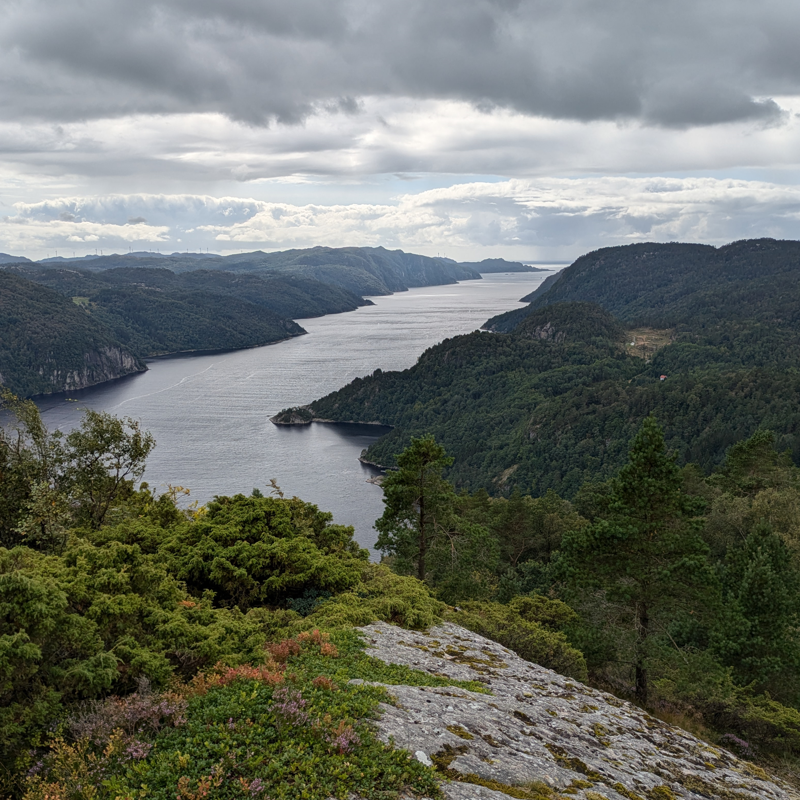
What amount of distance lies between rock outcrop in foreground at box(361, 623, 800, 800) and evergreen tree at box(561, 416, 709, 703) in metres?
5.83

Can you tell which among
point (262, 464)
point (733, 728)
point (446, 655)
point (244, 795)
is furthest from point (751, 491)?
point (262, 464)

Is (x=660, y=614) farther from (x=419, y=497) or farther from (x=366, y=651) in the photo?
(x=366, y=651)

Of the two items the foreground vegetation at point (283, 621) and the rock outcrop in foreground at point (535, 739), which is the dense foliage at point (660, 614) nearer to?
the foreground vegetation at point (283, 621)

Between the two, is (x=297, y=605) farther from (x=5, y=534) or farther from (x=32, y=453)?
(x=32, y=453)

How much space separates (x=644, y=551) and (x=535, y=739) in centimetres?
1304

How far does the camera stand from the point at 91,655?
41.9 ft

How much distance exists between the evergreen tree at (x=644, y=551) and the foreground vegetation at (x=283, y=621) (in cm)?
9

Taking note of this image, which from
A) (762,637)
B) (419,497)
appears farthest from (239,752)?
(762,637)

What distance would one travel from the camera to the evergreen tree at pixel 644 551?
23.5 metres

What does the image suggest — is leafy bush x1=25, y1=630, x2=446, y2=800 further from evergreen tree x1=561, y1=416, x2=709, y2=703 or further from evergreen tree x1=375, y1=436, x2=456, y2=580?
evergreen tree x1=375, y1=436, x2=456, y2=580

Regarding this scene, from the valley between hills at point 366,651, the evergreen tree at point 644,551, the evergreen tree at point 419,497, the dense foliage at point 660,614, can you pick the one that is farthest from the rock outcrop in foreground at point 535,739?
the evergreen tree at point 419,497

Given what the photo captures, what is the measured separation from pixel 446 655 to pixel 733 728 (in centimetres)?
1337

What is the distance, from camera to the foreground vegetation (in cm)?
1045

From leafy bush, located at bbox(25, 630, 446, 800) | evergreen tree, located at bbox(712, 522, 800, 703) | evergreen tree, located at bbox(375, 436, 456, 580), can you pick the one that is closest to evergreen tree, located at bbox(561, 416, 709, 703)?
evergreen tree, located at bbox(712, 522, 800, 703)
